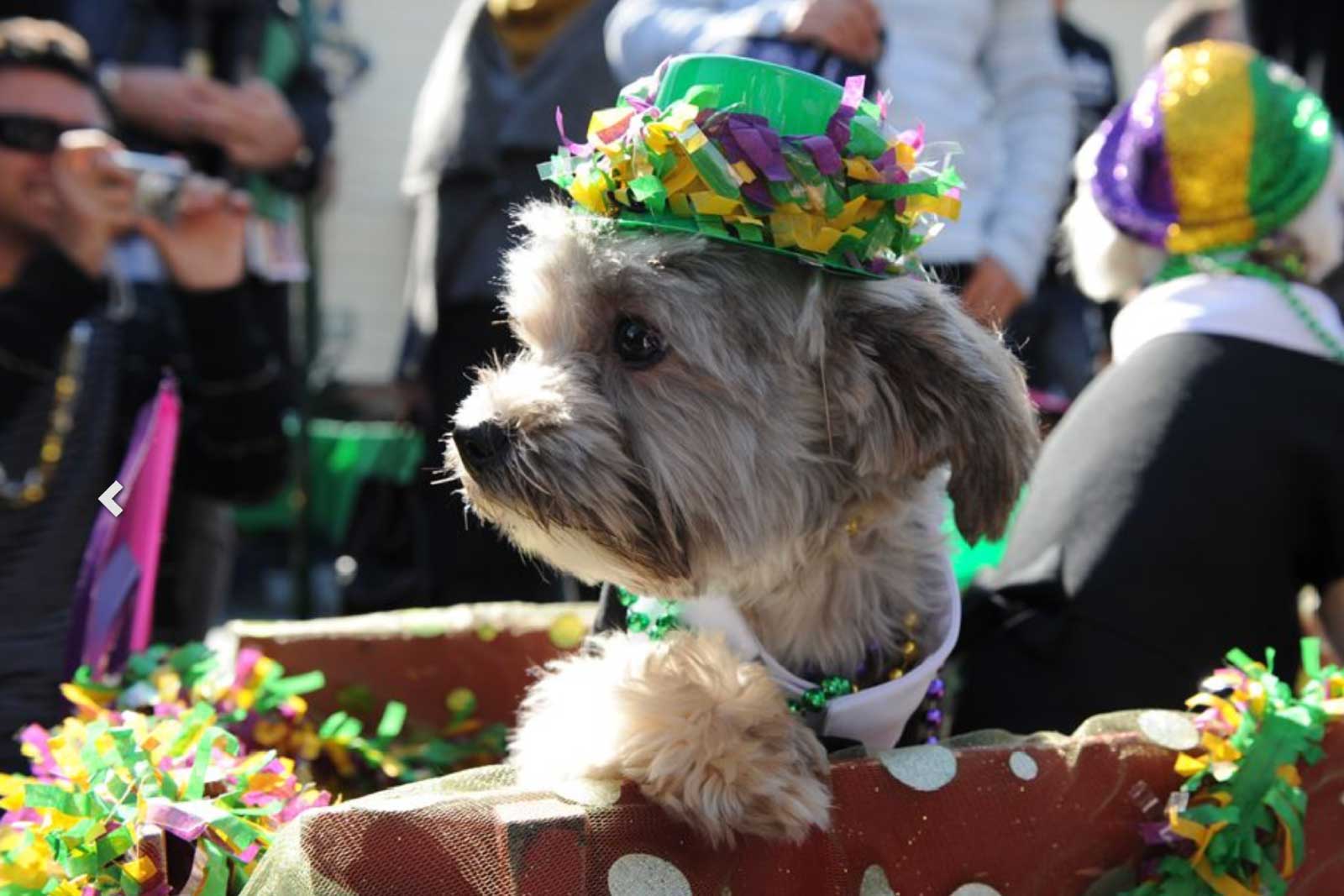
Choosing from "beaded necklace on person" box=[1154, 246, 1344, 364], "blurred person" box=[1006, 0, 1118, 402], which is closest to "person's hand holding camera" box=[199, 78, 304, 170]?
"blurred person" box=[1006, 0, 1118, 402]

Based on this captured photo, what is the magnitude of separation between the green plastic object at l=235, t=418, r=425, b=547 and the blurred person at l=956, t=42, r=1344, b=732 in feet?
8.85

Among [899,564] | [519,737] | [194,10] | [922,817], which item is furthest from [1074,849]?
[194,10]

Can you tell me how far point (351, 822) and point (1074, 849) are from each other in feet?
2.92

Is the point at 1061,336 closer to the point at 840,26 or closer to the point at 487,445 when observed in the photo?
the point at 840,26

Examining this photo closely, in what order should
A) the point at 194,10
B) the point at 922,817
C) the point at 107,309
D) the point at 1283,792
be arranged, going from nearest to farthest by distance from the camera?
1. the point at 922,817
2. the point at 1283,792
3. the point at 107,309
4. the point at 194,10

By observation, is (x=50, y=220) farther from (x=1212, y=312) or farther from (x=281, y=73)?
(x=1212, y=312)

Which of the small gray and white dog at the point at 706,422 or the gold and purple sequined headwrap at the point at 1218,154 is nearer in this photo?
the small gray and white dog at the point at 706,422

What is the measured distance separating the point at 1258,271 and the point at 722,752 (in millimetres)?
1622

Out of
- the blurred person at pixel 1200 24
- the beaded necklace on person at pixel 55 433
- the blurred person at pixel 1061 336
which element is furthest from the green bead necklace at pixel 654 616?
the blurred person at pixel 1200 24

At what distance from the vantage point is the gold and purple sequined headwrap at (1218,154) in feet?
8.68

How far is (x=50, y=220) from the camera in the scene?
308 centimetres

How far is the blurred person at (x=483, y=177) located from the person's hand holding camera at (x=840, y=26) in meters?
0.89

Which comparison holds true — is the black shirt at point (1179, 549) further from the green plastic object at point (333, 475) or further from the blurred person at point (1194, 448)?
the green plastic object at point (333, 475)

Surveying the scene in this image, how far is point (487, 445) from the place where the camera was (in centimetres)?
185
